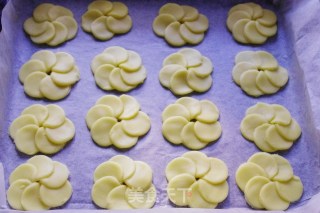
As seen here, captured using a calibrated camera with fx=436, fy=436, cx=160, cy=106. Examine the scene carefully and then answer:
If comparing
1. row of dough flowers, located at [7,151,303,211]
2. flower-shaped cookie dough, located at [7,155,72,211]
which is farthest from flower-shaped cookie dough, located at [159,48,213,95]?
flower-shaped cookie dough, located at [7,155,72,211]

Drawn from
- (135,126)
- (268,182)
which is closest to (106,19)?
(135,126)

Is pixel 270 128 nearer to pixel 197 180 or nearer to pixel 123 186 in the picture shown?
pixel 197 180

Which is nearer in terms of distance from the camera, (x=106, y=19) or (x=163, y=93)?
(x=163, y=93)

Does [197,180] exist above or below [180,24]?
below

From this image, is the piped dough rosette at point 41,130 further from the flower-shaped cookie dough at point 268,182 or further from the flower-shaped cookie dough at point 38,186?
the flower-shaped cookie dough at point 268,182

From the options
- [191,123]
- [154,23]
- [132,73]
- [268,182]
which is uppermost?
[154,23]

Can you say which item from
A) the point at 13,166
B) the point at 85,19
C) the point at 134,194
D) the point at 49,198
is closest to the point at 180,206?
the point at 134,194
